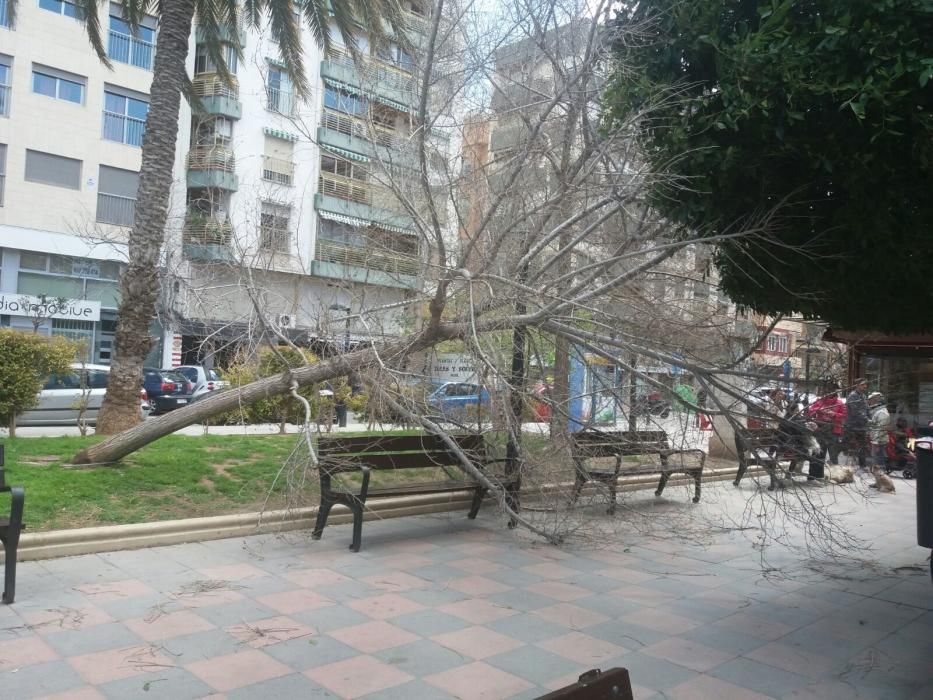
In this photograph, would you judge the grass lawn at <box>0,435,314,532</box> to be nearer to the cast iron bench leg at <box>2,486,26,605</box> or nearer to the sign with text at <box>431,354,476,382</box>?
the cast iron bench leg at <box>2,486,26,605</box>

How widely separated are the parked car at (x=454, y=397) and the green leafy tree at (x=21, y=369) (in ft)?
22.6

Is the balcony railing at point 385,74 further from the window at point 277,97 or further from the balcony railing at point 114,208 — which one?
the balcony railing at point 114,208

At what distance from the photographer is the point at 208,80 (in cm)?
2706

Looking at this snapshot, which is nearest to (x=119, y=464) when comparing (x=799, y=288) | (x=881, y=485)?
(x=799, y=288)

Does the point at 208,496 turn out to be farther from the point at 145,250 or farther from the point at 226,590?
the point at 145,250

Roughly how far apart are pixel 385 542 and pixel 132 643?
3.13m

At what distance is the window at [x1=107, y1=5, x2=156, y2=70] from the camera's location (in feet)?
90.6

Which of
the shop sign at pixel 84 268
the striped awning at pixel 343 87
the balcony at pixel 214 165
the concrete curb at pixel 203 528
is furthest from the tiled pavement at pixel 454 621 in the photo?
the shop sign at pixel 84 268

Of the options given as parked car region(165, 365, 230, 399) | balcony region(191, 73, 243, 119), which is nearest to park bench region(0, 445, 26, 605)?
parked car region(165, 365, 230, 399)

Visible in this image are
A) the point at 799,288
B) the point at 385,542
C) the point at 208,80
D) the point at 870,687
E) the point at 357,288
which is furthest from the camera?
the point at 208,80

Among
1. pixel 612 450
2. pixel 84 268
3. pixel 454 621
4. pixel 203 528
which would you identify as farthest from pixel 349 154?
pixel 84 268

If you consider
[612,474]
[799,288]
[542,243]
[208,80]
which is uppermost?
[208,80]

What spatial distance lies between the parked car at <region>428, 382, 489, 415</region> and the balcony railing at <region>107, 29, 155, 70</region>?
24.2m

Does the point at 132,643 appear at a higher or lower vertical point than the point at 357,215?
lower
